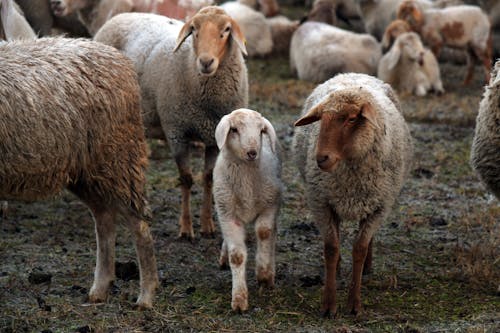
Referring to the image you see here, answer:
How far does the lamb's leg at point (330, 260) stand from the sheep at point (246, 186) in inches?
15.6

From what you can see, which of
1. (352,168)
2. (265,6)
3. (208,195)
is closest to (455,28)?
(265,6)

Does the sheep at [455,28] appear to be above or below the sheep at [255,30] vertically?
above

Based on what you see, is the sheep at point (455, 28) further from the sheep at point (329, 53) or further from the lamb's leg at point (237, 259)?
the lamb's leg at point (237, 259)

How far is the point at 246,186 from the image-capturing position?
6.05 metres

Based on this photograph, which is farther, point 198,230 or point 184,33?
point 198,230

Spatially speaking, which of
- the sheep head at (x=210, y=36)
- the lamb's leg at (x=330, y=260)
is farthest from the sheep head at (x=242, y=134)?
the sheep head at (x=210, y=36)

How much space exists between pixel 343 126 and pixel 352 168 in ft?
1.06

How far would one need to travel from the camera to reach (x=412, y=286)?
21.0 feet

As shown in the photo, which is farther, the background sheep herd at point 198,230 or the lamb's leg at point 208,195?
the lamb's leg at point 208,195

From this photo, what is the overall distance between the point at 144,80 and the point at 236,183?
2.01 meters

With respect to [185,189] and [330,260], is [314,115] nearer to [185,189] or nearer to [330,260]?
[330,260]

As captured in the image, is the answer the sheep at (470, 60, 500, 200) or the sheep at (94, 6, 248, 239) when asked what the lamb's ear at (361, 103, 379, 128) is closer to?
the sheep at (470, 60, 500, 200)

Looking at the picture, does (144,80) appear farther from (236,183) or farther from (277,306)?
(277,306)

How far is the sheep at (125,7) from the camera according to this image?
10141mm
